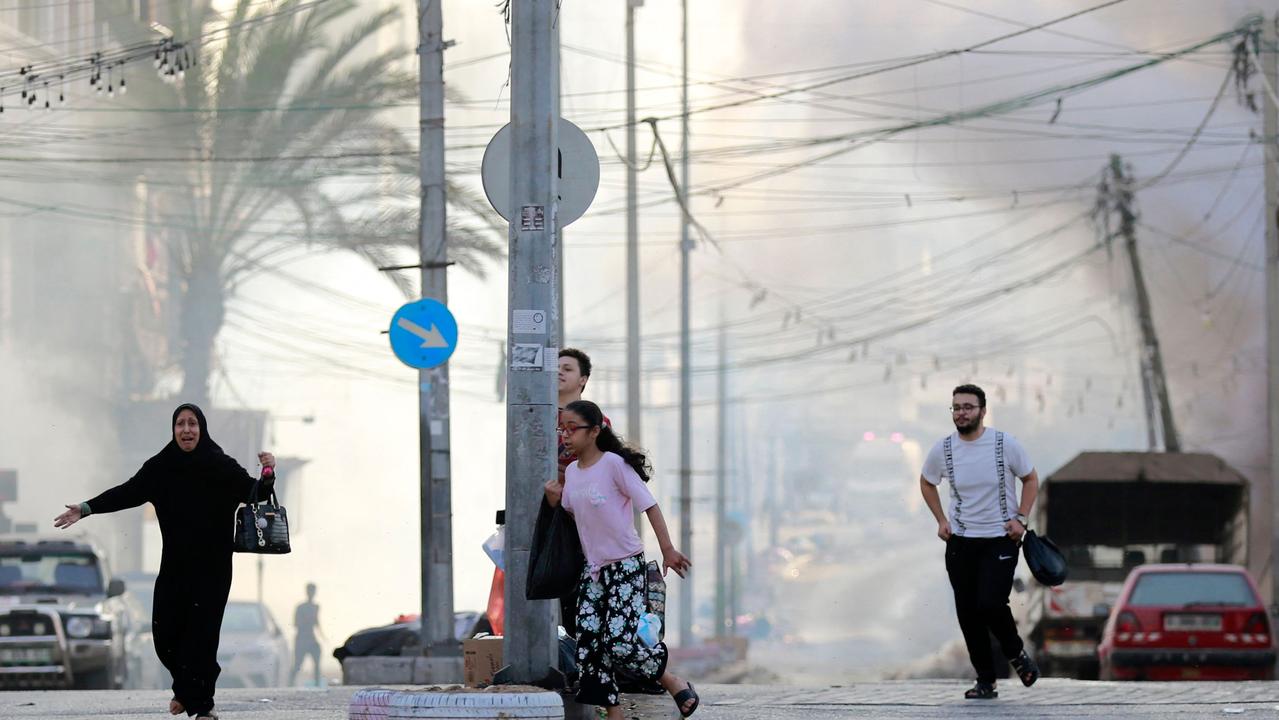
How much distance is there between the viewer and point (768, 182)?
4988cm

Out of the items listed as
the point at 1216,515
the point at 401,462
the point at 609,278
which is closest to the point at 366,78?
the point at 1216,515

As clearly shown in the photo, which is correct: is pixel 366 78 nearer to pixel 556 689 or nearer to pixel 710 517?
pixel 556 689

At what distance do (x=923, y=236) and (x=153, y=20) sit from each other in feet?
89.3

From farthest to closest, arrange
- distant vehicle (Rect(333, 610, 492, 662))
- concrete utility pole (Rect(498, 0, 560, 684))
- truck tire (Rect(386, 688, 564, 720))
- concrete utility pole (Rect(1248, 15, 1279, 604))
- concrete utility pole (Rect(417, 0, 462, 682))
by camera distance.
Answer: concrete utility pole (Rect(1248, 15, 1279, 604)) < distant vehicle (Rect(333, 610, 492, 662)) < concrete utility pole (Rect(417, 0, 462, 682)) < concrete utility pole (Rect(498, 0, 560, 684)) < truck tire (Rect(386, 688, 564, 720))

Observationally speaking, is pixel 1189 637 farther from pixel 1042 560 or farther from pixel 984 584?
pixel 984 584

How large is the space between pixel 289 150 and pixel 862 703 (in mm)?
20173

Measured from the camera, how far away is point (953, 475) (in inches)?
381

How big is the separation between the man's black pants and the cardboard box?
2444 mm

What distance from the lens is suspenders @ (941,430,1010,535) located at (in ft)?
31.4

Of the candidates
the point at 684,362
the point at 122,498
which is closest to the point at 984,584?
the point at 122,498

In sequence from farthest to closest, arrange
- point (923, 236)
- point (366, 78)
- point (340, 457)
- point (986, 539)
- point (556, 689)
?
point (923, 236)
point (340, 457)
point (366, 78)
point (986, 539)
point (556, 689)

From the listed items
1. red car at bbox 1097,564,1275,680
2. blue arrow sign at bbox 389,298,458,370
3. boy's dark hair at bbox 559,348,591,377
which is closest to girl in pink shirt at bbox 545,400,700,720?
boy's dark hair at bbox 559,348,591,377

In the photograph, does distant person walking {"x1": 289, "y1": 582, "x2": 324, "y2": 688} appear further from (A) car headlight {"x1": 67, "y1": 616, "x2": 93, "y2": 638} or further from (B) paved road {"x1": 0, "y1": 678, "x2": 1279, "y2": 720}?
(B) paved road {"x1": 0, "y1": 678, "x2": 1279, "y2": 720}

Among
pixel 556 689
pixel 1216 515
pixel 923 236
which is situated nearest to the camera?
pixel 556 689
